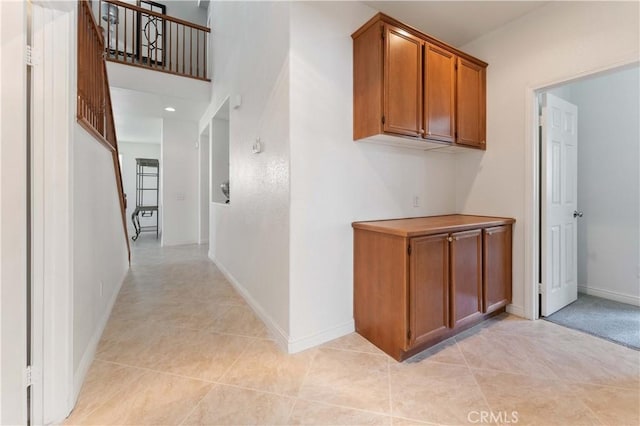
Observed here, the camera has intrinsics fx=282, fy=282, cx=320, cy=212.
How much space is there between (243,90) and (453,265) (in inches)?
107

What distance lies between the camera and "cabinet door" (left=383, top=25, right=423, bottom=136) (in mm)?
2066

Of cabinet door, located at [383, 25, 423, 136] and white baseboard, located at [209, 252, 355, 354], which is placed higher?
cabinet door, located at [383, 25, 423, 136]

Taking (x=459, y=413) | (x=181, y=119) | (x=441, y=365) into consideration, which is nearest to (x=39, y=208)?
(x=459, y=413)

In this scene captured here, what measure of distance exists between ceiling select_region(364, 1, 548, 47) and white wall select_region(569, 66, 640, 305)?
43.8 inches

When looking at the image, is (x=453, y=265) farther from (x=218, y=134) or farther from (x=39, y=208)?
(x=218, y=134)

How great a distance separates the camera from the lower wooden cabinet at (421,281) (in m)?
1.88

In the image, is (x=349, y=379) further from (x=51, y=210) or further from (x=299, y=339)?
(x=51, y=210)

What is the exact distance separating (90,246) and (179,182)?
446 cm

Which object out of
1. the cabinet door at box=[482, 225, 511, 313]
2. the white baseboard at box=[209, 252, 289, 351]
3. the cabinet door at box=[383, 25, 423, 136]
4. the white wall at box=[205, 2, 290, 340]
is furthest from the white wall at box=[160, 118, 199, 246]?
the cabinet door at box=[482, 225, 511, 313]

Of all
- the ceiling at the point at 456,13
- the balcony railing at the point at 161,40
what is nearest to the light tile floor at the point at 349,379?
the ceiling at the point at 456,13

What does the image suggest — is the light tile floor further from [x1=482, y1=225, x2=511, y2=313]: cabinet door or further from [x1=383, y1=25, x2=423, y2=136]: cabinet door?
[x1=383, y1=25, x2=423, y2=136]: cabinet door

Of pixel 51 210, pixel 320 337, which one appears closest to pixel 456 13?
pixel 320 337

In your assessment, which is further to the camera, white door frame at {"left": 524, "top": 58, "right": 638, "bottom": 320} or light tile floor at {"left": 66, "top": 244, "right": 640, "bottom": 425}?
white door frame at {"left": 524, "top": 58, "right": 638, "bottom": 320}

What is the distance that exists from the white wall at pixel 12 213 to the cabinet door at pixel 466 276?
8.20ft
